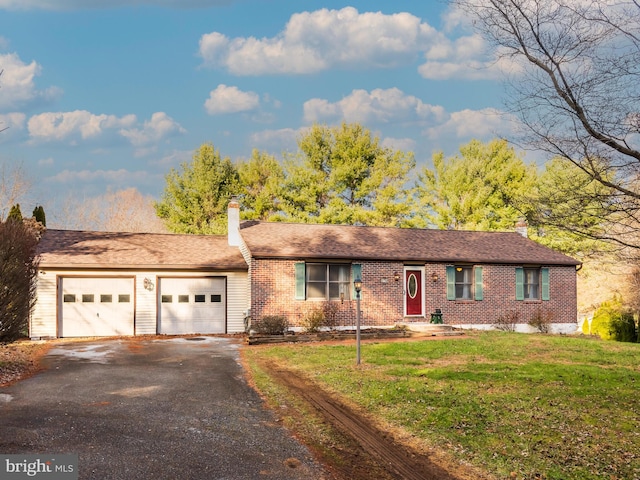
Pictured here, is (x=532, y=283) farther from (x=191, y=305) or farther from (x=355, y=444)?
(x=355, y=444)

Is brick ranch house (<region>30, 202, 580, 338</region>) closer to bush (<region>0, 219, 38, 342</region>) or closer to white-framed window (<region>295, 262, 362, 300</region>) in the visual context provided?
white-framed window (<region>295, 262, 362, 300</region>)

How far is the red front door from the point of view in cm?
2344

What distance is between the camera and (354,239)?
2520 centimetres

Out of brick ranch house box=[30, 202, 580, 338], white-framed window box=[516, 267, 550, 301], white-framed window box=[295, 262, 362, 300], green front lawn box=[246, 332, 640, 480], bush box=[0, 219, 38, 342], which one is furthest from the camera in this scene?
white-framed window box=[516, 267, 550, 301]

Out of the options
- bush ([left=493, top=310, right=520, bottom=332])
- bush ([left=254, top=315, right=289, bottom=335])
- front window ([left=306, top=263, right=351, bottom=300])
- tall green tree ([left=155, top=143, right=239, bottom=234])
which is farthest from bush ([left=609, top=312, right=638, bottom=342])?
tall green tree ([left=155, top=143, right=239, bottom=234])

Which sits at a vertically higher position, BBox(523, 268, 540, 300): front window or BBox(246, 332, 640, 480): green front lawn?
BBox(523, 268, 540, 300): front window

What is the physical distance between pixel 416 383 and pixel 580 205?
4.52m

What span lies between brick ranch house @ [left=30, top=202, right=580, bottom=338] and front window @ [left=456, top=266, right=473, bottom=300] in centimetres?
4

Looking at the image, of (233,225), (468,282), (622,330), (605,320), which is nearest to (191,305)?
(233,225)

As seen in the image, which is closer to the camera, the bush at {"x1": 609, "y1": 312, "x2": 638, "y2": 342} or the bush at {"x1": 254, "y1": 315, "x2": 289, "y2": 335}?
the bush at {"x1": 254, "y1": 315, "x2": 289, "y2": 335}

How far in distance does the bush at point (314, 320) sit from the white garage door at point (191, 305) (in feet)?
11.0

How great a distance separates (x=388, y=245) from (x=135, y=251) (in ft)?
35.6

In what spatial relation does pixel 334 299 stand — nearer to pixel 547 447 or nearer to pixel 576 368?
pixel 576 368

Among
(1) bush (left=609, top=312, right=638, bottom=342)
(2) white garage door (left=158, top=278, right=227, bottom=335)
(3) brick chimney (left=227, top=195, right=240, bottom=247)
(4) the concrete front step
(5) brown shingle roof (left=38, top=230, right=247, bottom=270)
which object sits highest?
(3) brick chimney (left=227, top=195, right=240, bottom=247)
